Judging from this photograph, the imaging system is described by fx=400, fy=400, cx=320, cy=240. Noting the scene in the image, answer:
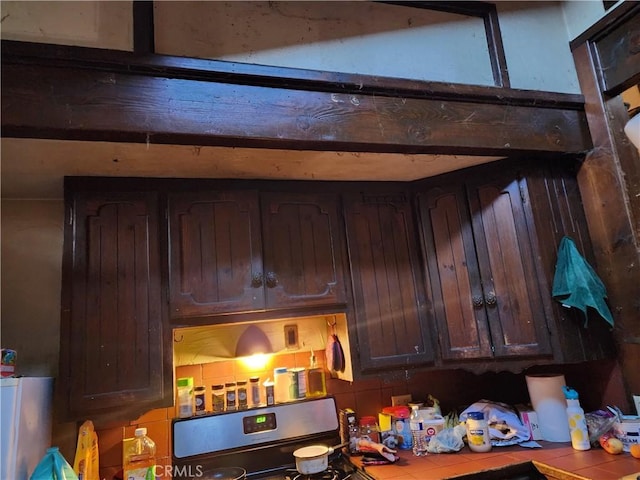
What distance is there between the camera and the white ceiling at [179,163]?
1.50 metres

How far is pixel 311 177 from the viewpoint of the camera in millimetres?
1985

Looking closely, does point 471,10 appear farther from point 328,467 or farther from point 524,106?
point 328,467

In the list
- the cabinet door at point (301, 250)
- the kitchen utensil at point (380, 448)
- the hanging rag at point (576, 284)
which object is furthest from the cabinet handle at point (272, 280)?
the hanging rag at point (576, 284)

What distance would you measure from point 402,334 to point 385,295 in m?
0.21

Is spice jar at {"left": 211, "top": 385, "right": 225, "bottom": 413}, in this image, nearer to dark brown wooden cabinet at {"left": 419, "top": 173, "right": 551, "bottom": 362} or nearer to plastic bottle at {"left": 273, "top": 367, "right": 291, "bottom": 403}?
plastic bottle at {"left": 273, "top": 367, "right": 291, "bottom": 403}

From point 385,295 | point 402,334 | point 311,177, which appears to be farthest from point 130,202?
point 402,334

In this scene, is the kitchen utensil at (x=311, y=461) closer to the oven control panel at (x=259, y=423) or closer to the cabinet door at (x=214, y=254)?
the oven control panel at (x=259, y=423)

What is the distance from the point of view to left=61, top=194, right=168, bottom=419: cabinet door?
1562 millimetres

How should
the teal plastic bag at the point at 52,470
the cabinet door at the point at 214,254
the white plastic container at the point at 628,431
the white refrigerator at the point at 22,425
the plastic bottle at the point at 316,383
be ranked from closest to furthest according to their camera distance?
the white refrigerator at the point at 22,425 → the teal plastic bag at the point at 52,470 → the white plastic container at the point at 628,431 → the cabinet door at the point at 214,254 → the plastic bottle at the point at 316,383

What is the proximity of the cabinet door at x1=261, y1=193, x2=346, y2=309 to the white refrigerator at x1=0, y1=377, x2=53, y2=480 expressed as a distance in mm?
901

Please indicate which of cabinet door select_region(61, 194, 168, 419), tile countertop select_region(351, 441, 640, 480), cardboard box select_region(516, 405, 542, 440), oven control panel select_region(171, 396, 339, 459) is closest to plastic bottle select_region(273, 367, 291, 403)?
oven control panel select_region(171, 396, 339, 459)

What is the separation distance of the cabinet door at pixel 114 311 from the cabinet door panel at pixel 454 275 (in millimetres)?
1311

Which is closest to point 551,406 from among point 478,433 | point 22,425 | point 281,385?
point 478,433

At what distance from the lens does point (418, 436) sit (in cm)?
191
